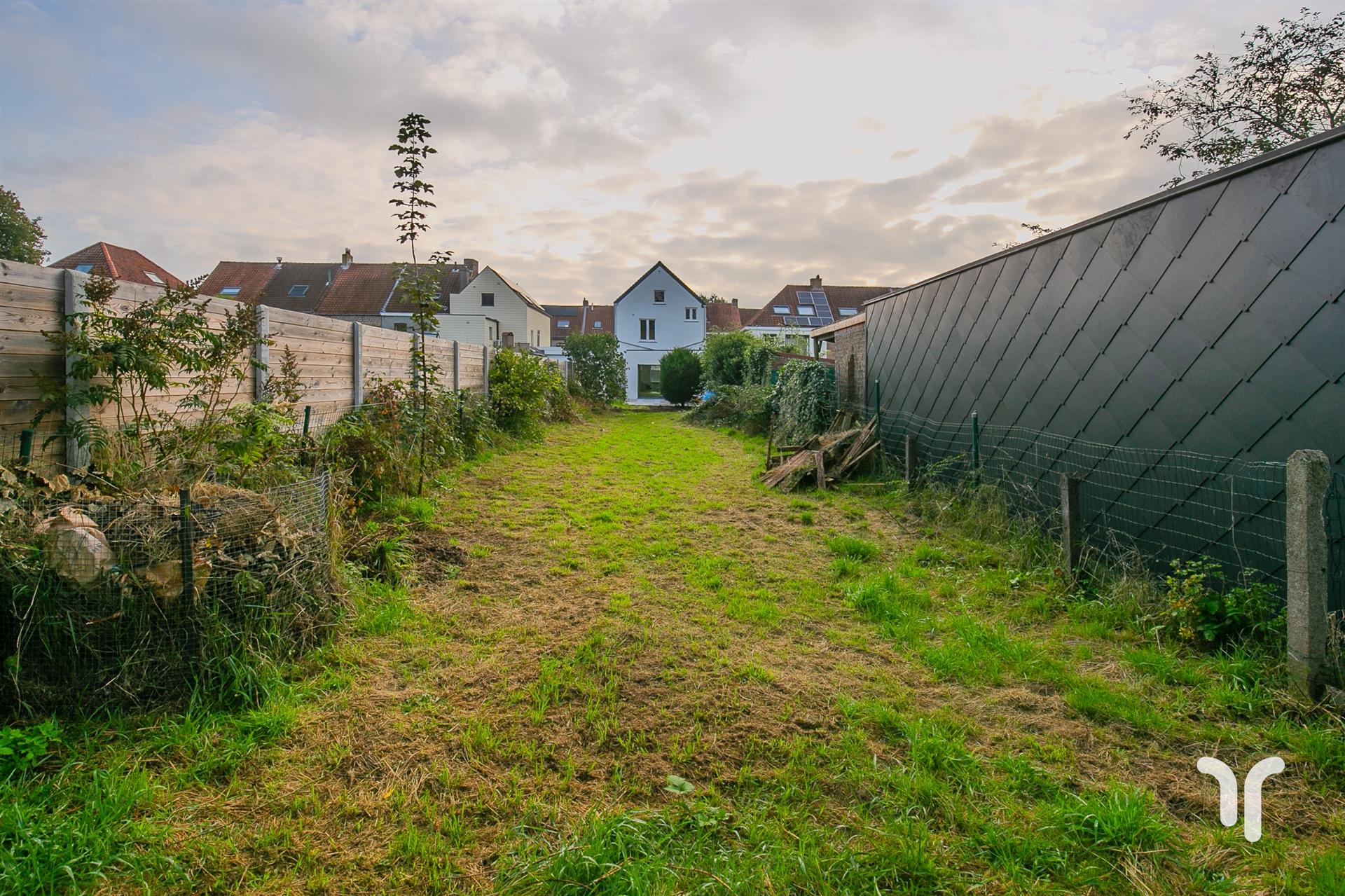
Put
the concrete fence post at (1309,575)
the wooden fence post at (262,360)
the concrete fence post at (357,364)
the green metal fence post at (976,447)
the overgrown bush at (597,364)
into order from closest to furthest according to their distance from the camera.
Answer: the concrete fence post at (1309,575) → the wooden fence post at (262,360) → the green metal fence post at (976,447) → the concrete fence post at (357,364) → the overgrown bush at (597,364)

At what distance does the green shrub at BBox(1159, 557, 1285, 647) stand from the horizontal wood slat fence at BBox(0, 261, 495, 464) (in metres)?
5.86

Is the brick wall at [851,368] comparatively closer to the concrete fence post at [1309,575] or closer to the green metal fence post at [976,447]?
the green metal fence post at [976,447]

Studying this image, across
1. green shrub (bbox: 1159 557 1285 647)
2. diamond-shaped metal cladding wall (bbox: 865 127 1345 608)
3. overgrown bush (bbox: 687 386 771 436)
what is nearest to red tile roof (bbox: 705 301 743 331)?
overgrown bush (bbox: 687 386 771 436)

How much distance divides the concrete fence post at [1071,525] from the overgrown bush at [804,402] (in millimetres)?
6545

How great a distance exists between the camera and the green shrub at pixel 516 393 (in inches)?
472

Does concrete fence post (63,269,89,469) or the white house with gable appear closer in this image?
concrete fence post (63,269,89,469)

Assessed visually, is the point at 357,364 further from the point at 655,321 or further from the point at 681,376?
the point at 655,321

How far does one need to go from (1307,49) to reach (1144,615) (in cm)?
1599

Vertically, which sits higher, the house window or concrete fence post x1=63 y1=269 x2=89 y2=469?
the house window

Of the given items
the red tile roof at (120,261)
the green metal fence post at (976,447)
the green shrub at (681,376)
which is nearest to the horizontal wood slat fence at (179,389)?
the green metal fence post at (976,447)

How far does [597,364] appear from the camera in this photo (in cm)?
2261

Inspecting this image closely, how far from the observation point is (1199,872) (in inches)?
73.6

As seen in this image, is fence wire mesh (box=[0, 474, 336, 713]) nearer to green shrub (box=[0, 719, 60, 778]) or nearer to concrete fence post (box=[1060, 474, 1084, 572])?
green shrub (box=[0, 719, 60, 778])

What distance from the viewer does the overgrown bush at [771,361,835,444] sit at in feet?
35.9
